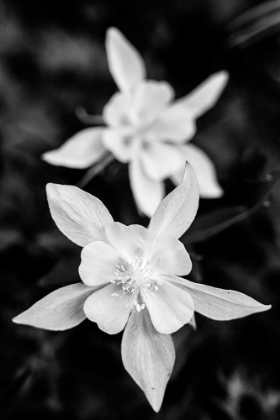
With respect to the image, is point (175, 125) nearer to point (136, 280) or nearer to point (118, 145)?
point (118, 145)

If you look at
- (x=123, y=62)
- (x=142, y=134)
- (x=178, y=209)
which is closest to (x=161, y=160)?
(x=142, y=134)

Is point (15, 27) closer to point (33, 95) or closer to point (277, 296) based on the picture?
point (33, 95)

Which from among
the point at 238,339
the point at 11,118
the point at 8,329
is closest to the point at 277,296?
the point at 238,339

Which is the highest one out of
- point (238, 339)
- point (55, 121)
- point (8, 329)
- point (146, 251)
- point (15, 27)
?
point (15, 27)

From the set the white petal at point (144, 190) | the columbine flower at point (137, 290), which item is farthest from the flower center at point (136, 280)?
the white petal at point (144, 190)

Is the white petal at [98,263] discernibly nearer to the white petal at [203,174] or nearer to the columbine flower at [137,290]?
the columbine flower at [137,290]

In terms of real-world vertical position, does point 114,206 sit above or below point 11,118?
below
